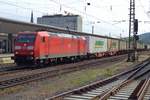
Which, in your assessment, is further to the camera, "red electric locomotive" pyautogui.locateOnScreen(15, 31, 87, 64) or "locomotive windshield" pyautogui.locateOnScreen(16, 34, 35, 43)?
"locomotive windshield" pyautogui.locateOnScreen(16, 34, 35, 43)

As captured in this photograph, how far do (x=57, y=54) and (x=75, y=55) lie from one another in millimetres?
6774

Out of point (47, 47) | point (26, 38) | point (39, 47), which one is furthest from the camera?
point (47, 47)

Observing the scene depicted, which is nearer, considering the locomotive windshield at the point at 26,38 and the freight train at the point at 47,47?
the freight train at the point at 47,47

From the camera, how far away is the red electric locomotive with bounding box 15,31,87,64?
30.3 m

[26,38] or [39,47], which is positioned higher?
[26,38]

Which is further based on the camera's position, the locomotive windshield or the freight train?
the locomotive windshield

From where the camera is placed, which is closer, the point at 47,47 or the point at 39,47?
the point at 39,47

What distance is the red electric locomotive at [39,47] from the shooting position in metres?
30.3

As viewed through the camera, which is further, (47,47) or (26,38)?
(47,47)

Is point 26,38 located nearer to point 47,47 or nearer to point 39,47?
point 39,47

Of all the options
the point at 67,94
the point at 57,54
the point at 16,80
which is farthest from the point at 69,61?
the point at 67,94

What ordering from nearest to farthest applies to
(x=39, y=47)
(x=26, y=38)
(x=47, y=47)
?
1. (x=39, y=47)
2. (x=26, y=38)
3. (x=47, y=47)

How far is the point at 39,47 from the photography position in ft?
100

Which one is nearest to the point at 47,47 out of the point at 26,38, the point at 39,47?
the point at 39,47
